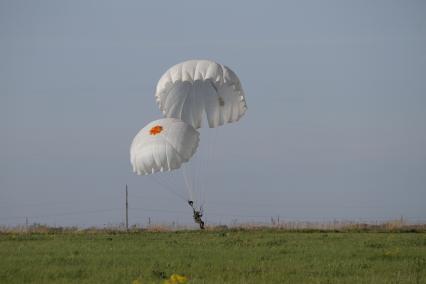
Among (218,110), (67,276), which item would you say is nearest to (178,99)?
(218,110)

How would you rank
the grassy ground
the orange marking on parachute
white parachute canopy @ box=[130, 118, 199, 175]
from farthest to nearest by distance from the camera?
the orange marking on parachute < white parachute canopy @ box=[130, 118, 199, 175] < the grassy ground

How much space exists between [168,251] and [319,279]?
8.07m

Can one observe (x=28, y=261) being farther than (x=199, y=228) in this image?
No

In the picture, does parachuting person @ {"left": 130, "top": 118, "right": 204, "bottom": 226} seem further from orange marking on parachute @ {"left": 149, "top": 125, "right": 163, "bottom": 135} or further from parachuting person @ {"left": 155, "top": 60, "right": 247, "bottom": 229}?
parachuting person @ {"left": 155, "top": 60, "right": 247, "bottom": 229}

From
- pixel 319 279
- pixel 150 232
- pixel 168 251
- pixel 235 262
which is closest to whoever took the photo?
pixel 319 279

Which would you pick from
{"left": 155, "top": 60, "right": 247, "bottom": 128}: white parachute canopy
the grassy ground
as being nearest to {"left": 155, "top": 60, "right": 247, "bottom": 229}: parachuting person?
{"left": 155, "top": 60, "right": 247, "bottom": 128}: white parachute canopy

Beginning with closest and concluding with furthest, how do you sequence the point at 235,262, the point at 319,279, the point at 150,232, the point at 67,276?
the point at 319,279 → the point at 67,276 → the point at 235,262 → the point at 150,232

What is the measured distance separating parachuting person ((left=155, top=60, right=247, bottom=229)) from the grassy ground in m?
10.3

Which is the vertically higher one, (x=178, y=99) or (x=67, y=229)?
(x=178, y=99)

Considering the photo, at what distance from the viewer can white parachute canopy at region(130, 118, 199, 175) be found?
35625mm

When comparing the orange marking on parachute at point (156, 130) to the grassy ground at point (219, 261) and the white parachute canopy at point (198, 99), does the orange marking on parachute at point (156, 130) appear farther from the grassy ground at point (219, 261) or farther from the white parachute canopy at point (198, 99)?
the grassy ground at point (219, 261)

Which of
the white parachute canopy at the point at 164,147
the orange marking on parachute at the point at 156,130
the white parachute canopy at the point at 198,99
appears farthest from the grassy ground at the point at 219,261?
the white parachute canopy at the point at 198,99

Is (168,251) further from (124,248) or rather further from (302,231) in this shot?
(302,231)

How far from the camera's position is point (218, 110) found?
38.7m
